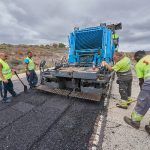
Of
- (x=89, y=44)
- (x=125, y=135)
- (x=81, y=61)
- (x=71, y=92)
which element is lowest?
(x=125, y=135)

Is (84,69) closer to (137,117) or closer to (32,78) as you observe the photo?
(32,78)

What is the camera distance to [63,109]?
4895mm

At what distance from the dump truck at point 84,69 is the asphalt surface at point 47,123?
44 centimetres

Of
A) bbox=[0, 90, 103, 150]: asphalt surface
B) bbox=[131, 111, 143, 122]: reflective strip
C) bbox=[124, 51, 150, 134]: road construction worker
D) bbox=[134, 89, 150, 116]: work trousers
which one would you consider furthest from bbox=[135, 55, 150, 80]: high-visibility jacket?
bbox=[0, 90, 103, 150]: asphalt surface

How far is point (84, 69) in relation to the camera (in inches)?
244

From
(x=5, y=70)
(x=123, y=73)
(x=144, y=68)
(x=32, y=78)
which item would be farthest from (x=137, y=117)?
(x=32, y=78)

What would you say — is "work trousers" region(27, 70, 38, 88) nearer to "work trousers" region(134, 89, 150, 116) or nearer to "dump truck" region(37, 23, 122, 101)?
"dump truck" region(37, 23, 122, 101)

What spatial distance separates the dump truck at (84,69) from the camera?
541 centimetres

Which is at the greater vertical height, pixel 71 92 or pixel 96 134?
pixel 71 92

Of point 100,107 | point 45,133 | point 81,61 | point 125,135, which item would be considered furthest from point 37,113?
point 81,61

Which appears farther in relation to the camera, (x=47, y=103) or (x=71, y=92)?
(x=71, y=92)

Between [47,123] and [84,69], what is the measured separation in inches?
110

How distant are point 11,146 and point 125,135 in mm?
2211

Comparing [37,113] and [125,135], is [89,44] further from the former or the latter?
[125,135]
